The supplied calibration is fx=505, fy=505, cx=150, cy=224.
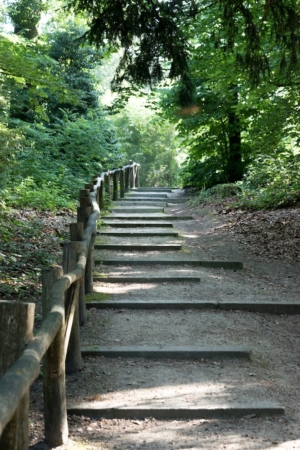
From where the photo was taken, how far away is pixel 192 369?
447cm

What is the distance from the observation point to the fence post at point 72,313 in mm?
4043

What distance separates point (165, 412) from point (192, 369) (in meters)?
0.79

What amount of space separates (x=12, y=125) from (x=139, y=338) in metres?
13.1

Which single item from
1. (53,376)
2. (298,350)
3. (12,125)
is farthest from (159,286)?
(12,125)

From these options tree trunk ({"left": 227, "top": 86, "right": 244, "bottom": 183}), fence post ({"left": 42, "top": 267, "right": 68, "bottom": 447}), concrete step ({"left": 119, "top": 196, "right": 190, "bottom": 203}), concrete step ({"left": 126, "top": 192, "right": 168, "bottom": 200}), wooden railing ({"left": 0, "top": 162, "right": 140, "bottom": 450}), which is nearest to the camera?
wooden railing ({"left": 0, "top": 162, "right": 140, "bottom": 450})

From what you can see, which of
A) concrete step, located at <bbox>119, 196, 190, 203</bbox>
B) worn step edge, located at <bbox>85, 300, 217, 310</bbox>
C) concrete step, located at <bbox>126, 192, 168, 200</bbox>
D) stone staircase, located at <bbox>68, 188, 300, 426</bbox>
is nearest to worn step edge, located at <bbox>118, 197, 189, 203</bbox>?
concrete step, located at <bbox>119, 196, 190, 203</bbox>

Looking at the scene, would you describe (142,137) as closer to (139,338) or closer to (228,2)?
(228,2)

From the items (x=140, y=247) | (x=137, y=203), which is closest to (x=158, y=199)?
(x=137, y=203)

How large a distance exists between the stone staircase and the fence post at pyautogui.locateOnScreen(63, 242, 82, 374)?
7.8 inches

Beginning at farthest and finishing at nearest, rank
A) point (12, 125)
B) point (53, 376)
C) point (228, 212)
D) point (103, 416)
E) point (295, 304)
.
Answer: point (12, 125) → point (228, 212) → point (295, 304) → point (103, 416) → point (53, 376)

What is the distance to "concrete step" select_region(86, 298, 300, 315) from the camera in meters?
Answer: 6.02

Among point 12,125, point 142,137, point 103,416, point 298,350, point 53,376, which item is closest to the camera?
point 53,376

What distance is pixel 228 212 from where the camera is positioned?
1210 cm

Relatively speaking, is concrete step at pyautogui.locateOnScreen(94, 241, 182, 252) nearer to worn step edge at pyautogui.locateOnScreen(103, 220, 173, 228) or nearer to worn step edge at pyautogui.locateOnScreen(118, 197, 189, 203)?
worn step edge at pyautogui.locateOnScreen(103, 220, 173, 228)
